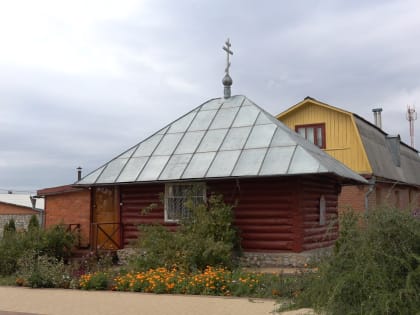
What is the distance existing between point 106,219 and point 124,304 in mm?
7563

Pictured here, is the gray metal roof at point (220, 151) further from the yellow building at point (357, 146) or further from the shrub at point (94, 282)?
the yellow building at point (357, 146)

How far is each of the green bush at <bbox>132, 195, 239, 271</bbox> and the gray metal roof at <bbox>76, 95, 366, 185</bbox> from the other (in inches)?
40.0

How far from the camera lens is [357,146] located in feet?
→ 76.9

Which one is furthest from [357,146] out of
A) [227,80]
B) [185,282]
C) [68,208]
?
[185,282]

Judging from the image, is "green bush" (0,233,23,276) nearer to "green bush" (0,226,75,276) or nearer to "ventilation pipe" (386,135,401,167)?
"green bush" (0,226,75,276)

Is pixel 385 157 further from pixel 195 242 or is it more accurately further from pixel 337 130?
pixel 195 242

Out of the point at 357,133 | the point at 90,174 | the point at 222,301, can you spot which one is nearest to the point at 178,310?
the point at 222,301

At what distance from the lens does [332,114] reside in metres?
24.8

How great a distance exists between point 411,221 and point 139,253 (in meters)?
8.80

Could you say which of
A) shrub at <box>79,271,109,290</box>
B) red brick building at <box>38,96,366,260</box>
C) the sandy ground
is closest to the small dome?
red brick building at <box>38,96,366,260</box>

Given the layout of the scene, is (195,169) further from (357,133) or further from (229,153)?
(357,133)

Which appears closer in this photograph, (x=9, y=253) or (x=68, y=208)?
(x=9, y=253)

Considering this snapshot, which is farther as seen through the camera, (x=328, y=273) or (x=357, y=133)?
(x=357, y=133)

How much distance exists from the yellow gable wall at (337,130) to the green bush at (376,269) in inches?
653
